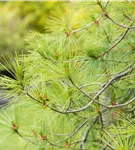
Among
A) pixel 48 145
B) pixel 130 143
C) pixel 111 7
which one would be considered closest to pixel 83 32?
pixel 111 7

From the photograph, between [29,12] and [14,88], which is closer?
[14,88]

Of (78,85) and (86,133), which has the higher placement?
(78,85)

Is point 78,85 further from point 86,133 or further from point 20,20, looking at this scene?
point 20,20

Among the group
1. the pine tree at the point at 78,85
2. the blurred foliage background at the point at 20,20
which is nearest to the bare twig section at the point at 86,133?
the pine tree at the point at 78,85

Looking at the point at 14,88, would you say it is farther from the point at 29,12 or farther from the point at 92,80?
the point at 29,12

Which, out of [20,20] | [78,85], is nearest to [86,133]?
[78,85]

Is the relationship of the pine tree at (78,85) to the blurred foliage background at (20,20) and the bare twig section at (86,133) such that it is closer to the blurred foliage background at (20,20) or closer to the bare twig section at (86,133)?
the bare twig section at (86,133)

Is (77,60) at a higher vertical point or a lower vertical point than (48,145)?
higher
